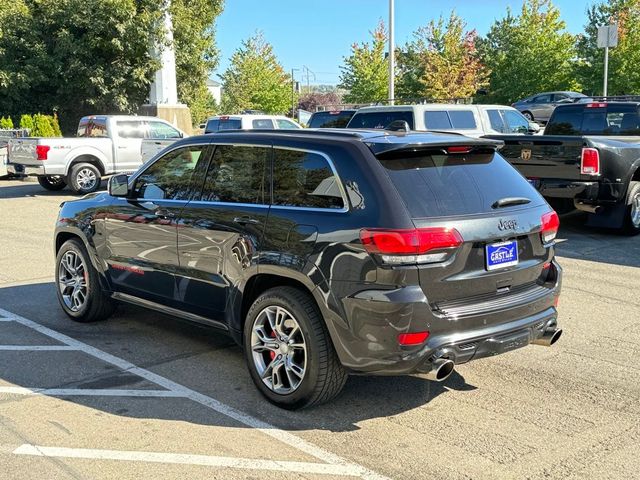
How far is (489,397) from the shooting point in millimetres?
4711

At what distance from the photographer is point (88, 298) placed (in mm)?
6352

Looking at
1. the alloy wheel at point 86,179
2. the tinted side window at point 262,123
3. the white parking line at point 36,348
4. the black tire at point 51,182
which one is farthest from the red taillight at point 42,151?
the white parking line at point 36,348

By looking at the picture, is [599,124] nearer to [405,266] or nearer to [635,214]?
[635,214]

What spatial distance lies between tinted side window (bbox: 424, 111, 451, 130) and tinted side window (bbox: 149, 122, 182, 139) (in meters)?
7.85

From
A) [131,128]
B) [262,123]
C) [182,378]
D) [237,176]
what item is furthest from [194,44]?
[182,378]

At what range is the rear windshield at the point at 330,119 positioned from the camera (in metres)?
16.8

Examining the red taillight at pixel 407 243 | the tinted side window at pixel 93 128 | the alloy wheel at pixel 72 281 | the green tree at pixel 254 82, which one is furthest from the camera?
the green tree at pixel 254 82

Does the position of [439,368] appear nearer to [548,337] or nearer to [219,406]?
[548,337]

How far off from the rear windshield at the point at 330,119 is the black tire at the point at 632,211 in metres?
7.48

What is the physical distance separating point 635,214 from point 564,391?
695 cm

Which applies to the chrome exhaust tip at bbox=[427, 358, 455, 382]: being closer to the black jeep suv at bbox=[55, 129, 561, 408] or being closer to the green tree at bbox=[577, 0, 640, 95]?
the black jeep suv at bbox=[55, 129, 561, 408]

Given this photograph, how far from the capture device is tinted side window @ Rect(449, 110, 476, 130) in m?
14.3

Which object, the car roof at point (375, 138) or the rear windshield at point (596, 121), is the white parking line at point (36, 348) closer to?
the car roof at point (375, 138)

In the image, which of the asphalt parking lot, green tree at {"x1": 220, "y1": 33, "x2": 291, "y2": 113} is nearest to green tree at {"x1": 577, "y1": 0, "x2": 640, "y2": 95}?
green tree at {"x1": 220, "y1": 33, "x2": 291, "y2": 113}
